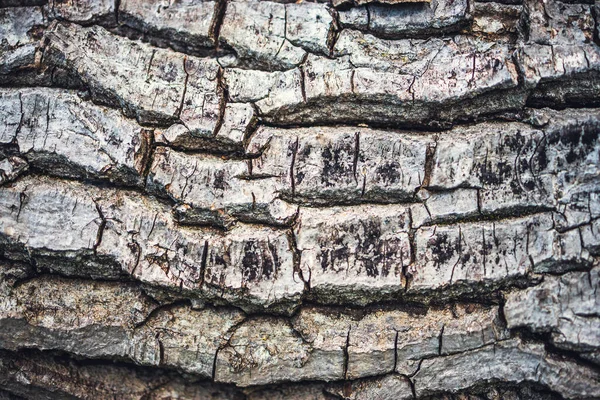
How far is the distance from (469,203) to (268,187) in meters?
0.82

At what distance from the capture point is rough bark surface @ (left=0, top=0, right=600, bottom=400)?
2.01 meters

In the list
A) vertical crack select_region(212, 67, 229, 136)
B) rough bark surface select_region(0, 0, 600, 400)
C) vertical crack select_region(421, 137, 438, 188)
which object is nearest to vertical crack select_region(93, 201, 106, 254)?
rough bark surface select_region(0, 0, 600, 400)

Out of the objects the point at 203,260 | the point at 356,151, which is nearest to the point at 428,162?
the point at 356,151

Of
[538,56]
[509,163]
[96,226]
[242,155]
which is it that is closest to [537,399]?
[509,163]

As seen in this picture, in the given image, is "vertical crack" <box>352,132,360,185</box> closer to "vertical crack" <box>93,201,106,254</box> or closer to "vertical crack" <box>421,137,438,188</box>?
"vertical crack" <box>421,137,438,188</box>

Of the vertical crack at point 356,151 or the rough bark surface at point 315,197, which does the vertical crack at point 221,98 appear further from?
the vertical crack at point 356,151

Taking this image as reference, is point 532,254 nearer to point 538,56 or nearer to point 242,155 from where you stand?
point 538,56

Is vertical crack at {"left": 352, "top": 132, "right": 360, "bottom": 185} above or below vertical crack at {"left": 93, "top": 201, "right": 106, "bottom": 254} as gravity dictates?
above

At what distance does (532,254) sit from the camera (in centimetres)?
202

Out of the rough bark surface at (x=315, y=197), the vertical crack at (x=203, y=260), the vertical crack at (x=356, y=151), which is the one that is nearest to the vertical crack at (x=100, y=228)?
the rough bark surface at (x=315, y=197)

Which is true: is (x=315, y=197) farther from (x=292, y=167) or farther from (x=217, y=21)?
(x=217, y=21)

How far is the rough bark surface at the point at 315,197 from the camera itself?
2.01 m

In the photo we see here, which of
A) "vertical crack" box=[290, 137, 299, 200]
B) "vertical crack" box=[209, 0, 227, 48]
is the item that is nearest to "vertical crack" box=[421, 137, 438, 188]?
"vertical crack" box=[290, 137, 299, 200]

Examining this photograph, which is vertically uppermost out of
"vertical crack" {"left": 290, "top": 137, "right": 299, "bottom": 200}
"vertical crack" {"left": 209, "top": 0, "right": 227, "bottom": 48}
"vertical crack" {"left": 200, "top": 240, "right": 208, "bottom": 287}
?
"vertical crack" {"left": 209, "top": 0, "right": 227, "bottom": 48}
